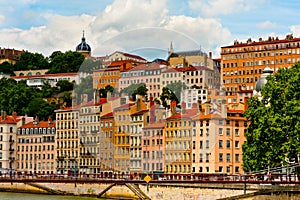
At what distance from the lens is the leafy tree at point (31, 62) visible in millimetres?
162625

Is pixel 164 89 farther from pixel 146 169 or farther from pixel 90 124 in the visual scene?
pixel 146 169

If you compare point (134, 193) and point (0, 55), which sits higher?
point (0, 55)

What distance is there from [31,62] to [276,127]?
12443 cm

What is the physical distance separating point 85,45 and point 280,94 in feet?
392

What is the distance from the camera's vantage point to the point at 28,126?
9706cm

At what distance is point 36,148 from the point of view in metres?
94.9

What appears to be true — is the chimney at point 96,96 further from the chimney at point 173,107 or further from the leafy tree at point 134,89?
the chimney at point 173,107

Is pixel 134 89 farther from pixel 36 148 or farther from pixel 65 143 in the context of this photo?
pixel 36 148

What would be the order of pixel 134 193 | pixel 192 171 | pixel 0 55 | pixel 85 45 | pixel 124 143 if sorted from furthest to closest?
pixel 0 55, pixel 85 45, pixel 192 171, pixel 134 193, pixel 124 143

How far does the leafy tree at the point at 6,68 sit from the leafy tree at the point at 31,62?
2170 mm

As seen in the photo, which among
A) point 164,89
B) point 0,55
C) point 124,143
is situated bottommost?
point 124,143

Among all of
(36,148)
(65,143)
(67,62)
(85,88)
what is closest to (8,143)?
(36,148)

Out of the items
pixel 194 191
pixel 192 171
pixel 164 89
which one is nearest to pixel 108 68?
pixel 164 89

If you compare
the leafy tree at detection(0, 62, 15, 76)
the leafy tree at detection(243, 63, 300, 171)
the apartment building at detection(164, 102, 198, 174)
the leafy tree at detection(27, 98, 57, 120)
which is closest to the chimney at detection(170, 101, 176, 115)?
the apartment building at detection(164, 102, 198, 174)
